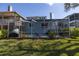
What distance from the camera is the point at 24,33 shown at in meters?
3.82

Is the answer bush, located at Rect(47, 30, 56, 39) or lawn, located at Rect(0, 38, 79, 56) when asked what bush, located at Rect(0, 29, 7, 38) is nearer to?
lawn, located at Rect(0, 38, 79, 56)

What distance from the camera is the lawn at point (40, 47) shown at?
3789 mm

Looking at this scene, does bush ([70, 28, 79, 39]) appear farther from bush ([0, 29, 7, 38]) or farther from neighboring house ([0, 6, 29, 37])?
bush ([0, 29, 7, 38])

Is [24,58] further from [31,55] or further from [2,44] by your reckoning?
[2,44]

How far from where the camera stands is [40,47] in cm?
382

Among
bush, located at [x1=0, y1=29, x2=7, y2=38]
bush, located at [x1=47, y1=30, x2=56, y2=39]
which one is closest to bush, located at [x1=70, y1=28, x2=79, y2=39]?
bush, located at [x1=47, y1=30, x2=56, y2=39]

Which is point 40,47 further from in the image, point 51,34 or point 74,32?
point 74,32

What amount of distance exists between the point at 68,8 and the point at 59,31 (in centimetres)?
42

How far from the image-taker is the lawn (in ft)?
12.4

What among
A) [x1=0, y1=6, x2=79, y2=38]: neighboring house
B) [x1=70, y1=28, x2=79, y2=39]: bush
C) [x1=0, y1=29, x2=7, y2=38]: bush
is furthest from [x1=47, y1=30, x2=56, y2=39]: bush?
[x1=0, y1=29, x2=7, y2=38]: bush

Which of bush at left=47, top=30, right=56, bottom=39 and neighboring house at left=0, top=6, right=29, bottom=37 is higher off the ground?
neighboring house at left=0, top=6, right=29, bottom=37

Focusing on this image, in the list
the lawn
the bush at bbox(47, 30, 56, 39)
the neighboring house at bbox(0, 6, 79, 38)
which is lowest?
the lawn

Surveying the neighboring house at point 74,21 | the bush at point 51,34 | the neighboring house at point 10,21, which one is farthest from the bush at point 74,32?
the neighboring house at point 10,21

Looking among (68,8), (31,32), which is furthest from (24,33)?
(68,8)
